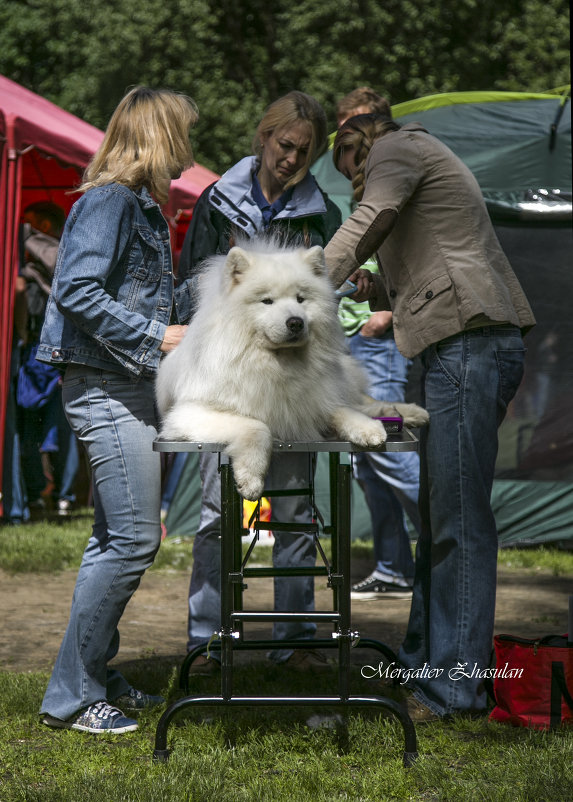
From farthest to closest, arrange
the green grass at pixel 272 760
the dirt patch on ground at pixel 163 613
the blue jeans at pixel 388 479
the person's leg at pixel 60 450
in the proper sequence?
the person's leg at pixel 60 450 < the blue jeans at pixel 388 479 < the dirt patch on ground at pixel 163 613 < the green grass at pixel 272 760

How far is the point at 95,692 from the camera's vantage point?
11.0 feet

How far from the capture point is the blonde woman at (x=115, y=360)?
322 centimetres

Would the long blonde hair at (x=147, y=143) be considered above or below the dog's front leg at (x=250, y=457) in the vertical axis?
above

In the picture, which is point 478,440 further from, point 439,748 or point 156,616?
point 156,616

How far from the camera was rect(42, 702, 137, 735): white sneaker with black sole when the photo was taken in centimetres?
332

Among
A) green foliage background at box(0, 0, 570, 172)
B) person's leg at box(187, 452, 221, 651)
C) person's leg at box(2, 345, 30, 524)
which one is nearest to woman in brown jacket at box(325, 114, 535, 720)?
person's leg at box(187, 452, 221, 651)

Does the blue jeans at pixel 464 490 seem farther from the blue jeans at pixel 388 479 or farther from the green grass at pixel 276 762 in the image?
the blue jeans at pixel 388 479

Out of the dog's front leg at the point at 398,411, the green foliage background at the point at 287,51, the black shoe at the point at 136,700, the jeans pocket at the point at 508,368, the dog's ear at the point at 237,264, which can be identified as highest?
the green foliage background at the point at 287,51

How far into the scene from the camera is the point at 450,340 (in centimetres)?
345

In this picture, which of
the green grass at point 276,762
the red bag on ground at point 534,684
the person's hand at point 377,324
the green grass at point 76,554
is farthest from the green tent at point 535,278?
the green grass at point 276,762

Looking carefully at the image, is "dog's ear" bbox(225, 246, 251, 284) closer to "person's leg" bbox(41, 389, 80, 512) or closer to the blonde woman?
the blonde woman

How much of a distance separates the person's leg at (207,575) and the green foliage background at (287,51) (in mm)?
17440

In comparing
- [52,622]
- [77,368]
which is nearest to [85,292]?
[77,368]

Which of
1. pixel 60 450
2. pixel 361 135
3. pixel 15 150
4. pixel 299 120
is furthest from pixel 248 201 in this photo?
pixel 60 450
